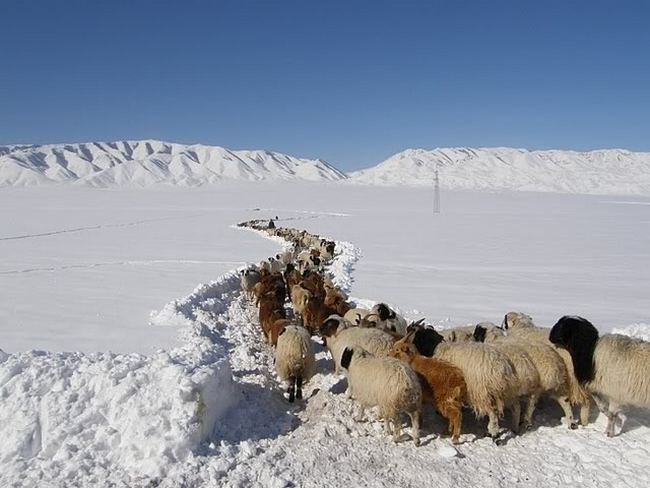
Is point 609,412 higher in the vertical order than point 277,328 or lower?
lower

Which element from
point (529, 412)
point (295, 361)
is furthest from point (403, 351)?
point (529, 412)

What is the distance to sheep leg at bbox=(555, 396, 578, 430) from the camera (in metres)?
5.46

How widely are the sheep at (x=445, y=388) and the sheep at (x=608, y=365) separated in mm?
1252

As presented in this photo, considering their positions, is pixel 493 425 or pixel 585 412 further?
pixel 585 412

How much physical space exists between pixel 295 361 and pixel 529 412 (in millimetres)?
2643

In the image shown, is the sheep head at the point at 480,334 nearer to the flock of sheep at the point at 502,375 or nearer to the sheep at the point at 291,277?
the flock of sheep at the point at 502,375

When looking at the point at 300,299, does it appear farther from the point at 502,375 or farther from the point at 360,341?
the point at 502,375

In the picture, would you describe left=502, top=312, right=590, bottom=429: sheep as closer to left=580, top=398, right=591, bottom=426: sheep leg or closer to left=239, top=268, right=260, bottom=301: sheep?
left=580, top=398, right=591, bottom=426: sheep leg

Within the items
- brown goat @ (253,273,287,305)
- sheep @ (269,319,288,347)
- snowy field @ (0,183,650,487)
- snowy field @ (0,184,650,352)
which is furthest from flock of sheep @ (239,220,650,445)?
brown goat @ (253,273,287,305)

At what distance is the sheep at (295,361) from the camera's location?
6363 mm

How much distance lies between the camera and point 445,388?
5.35 metres

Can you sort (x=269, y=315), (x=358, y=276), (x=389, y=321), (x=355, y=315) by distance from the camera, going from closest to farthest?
(x=389, y=321)
(x=355, y=315)
(x=269, y=315)
(x=358, y=276)

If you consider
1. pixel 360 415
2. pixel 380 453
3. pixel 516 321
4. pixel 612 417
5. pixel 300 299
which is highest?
pixel 516 321

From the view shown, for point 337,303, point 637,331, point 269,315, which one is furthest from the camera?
point 337,303
